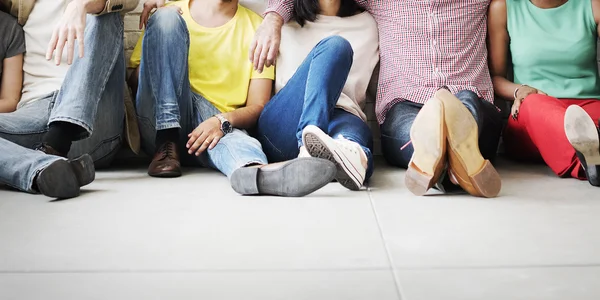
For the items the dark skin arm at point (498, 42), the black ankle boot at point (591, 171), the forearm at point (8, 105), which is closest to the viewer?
the black ankle boot at point (591, 171)

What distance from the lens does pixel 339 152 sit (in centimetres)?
195

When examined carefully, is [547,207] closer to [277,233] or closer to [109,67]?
[277,233]

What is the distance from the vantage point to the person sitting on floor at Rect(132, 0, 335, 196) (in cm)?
200

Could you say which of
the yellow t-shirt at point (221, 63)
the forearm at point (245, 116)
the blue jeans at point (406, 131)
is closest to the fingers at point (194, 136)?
the forearm at point (245, 116)

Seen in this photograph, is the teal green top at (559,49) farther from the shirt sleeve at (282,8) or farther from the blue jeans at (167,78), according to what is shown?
the blue jeans at (167,78)

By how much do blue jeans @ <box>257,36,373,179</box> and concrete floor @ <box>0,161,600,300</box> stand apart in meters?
0.24

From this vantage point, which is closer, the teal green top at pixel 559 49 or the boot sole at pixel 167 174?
the boot sole at pixel 167 174

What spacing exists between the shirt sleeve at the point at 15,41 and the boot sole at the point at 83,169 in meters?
0.74

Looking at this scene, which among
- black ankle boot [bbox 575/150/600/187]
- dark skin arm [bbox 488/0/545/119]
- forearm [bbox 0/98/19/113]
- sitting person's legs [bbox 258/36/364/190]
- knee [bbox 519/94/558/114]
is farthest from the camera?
dark skin arm [bbox 488/0/545/119]

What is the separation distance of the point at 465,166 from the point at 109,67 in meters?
1.21

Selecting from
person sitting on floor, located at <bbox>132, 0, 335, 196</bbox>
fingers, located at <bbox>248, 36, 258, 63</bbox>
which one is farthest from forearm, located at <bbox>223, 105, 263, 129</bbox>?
fingers, located at <bbox>248, 36, 258, 63</bbox>

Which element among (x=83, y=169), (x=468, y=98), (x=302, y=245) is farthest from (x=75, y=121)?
(x=468, y=98)

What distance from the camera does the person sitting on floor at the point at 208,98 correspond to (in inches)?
78.7

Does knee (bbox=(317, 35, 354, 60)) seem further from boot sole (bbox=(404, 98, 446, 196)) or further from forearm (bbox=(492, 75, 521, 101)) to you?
forearm (bbox=(492, 75, 521, 101))
